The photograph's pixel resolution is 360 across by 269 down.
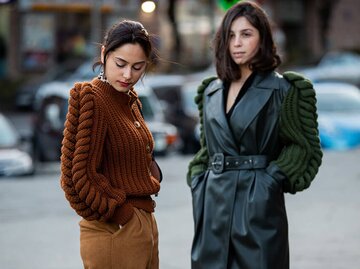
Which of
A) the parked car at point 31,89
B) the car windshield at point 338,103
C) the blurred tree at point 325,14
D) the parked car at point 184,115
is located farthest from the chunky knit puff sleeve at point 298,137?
the blurred tree at point 325,14

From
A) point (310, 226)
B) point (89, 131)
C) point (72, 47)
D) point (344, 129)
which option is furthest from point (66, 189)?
point (72, 47)

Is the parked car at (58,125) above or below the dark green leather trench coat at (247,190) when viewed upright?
below

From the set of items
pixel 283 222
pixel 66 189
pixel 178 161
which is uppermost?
pixel 66 189

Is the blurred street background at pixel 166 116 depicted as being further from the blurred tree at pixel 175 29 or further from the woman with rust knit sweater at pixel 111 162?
the woman with rust knit sweater at pixel 111 162

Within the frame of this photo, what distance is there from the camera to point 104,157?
4277 mm

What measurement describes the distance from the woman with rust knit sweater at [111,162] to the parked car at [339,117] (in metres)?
14.4

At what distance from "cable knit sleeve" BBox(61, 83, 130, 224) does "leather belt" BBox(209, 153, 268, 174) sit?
116 cm

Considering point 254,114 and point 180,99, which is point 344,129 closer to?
point 180,99

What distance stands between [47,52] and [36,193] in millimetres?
27167

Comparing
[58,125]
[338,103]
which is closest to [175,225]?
[58,125]

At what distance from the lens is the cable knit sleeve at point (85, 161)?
13.6ft

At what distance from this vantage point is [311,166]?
17.4 ft

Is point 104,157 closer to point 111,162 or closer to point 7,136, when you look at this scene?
point 111,162

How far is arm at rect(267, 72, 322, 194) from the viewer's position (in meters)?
5.22
